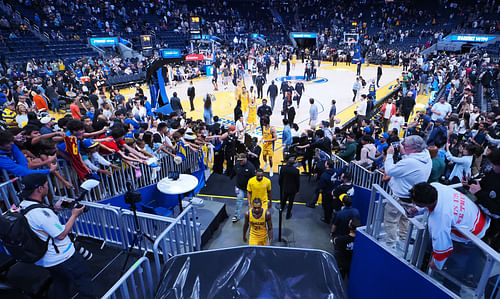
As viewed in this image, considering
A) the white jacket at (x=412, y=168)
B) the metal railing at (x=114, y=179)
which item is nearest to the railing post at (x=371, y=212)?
the white jacket at (x=412, y=168)

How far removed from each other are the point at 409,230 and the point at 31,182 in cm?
414

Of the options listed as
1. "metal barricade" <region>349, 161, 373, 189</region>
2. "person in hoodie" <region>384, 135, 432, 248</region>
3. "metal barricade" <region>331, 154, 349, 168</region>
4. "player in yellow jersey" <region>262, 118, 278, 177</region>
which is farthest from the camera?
"player in yellow jersey" <region>262, 118, 278, 177</region>

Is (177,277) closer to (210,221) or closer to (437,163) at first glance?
(210,221)

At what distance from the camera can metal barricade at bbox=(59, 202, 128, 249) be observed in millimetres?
4531

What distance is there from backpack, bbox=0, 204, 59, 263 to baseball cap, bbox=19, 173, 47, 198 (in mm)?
181

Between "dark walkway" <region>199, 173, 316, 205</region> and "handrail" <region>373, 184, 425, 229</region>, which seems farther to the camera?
"dark walkway" <region>199, 173, 316, 205</region>

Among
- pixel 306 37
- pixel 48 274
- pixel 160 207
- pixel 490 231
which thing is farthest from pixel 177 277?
pixel 306 37

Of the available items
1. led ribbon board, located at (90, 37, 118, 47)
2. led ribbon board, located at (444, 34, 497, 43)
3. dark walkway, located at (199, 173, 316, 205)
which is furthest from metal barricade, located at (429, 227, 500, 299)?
led ribbon board, located at (444, 34, 497, 43)

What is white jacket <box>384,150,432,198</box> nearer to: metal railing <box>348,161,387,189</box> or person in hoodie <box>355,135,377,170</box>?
metal railing <box>348,161,387,189</box>

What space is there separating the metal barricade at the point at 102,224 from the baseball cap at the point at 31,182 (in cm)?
142

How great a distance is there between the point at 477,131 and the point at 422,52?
1167 inches

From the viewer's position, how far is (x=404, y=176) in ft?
13.6

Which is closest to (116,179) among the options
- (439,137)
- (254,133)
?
(439,137)

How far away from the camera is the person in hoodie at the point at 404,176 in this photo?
3.72 metres
